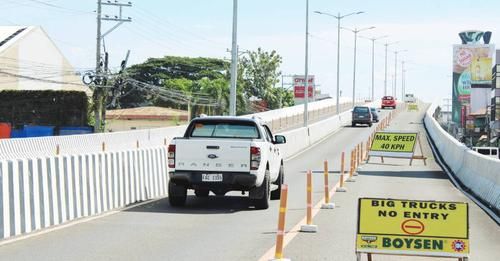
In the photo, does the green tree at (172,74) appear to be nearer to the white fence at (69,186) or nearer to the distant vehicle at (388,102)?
the distant vehicle at (388,102)

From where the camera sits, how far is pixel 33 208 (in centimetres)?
1259

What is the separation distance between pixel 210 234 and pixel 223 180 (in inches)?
135

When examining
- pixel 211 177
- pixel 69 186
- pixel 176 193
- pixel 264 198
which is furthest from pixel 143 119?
pixel 69 186

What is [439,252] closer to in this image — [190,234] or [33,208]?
[190,234]

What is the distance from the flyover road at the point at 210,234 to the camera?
1064 centimetres

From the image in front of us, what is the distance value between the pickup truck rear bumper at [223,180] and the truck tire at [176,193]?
282 mm

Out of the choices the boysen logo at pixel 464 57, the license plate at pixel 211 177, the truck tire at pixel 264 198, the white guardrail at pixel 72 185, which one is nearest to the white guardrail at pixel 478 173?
the truck tire at pixel 264 198

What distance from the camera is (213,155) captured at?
1602cm

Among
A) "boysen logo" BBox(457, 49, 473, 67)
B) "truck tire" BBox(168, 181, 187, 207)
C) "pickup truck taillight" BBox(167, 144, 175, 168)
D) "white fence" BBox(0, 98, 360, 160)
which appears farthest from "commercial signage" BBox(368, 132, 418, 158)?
"boysen logo" BBox(457, 49, 473, 67)

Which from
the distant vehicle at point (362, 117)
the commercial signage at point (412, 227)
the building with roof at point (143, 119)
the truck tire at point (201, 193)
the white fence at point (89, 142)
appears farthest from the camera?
the building with roof at point (143, 119)

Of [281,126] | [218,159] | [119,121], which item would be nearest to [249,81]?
[119,121]

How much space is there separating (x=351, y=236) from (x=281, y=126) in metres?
61.9

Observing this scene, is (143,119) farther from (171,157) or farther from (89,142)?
(171,157)

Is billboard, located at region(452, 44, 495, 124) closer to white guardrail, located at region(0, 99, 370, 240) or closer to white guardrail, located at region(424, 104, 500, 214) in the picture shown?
white guardrail, located at region(424, 104, 500, 214)
